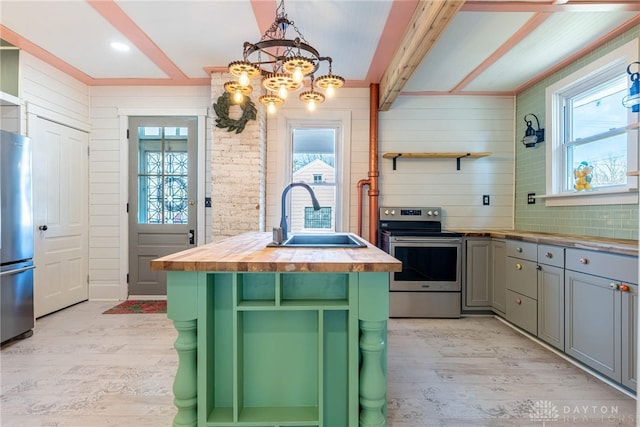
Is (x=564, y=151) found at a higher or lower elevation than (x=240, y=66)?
lower

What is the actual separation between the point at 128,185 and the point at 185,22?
2180 millimetres

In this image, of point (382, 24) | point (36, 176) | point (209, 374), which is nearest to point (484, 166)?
point (382, 24)

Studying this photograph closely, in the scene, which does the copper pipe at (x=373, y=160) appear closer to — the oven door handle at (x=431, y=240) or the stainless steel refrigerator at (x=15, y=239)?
the oven door handle at (x=431, y=240)

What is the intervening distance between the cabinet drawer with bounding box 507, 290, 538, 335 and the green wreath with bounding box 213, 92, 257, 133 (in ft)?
10.5

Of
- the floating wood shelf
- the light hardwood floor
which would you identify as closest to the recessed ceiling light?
the light hardwood floor

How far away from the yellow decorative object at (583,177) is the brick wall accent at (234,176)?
10.0 ft

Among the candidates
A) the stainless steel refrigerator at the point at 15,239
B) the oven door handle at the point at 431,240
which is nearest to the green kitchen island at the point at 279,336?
the oven door handle at the point at 431,240

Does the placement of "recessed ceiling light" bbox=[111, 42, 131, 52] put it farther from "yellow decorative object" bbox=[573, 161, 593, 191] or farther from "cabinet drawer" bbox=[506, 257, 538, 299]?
"yellow decorative object" bbox=[573, 161, 593, 191]

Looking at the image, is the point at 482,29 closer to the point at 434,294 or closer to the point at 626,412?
the point at 434,294

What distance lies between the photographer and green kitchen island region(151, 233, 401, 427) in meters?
1.40

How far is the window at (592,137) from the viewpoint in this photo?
2.62 m

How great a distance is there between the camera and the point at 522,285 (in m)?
3.00

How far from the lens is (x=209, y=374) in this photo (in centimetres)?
149

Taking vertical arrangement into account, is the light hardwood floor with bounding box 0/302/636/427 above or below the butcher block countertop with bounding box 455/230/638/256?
below
